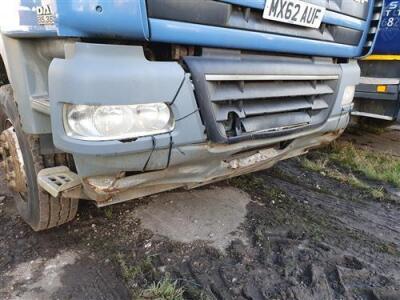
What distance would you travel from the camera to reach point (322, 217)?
118 inches

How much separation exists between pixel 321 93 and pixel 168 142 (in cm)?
133

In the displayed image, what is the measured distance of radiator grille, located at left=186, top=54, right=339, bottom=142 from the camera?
1.86 metres

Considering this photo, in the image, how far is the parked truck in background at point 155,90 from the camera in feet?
5.25

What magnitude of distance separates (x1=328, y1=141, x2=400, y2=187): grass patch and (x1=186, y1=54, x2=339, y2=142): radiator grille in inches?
65.4

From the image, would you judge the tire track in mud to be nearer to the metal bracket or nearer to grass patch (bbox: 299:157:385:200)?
grass patch (bbox: 299:157:385:200)

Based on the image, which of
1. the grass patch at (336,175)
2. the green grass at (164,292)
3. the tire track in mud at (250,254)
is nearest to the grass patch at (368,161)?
the grass patch at (336,175)

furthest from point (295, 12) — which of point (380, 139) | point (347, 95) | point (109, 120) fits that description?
point (380, 139)

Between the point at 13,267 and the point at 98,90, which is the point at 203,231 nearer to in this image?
the point at 13,267

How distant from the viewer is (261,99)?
2205 millimetres

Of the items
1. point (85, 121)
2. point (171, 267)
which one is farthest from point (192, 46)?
point (171, 267)

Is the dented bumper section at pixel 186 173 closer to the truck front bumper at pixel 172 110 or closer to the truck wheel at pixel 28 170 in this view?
the truck front bumper at pixel 172 110

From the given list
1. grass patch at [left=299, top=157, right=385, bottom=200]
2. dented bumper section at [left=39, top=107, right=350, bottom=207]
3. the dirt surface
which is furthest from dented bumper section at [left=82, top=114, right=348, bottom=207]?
the dirt surface

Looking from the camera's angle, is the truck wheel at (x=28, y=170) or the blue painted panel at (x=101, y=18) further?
the truck wheel at (x=28, y=170)

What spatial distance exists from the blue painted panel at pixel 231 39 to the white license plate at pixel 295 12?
0.10 metres
